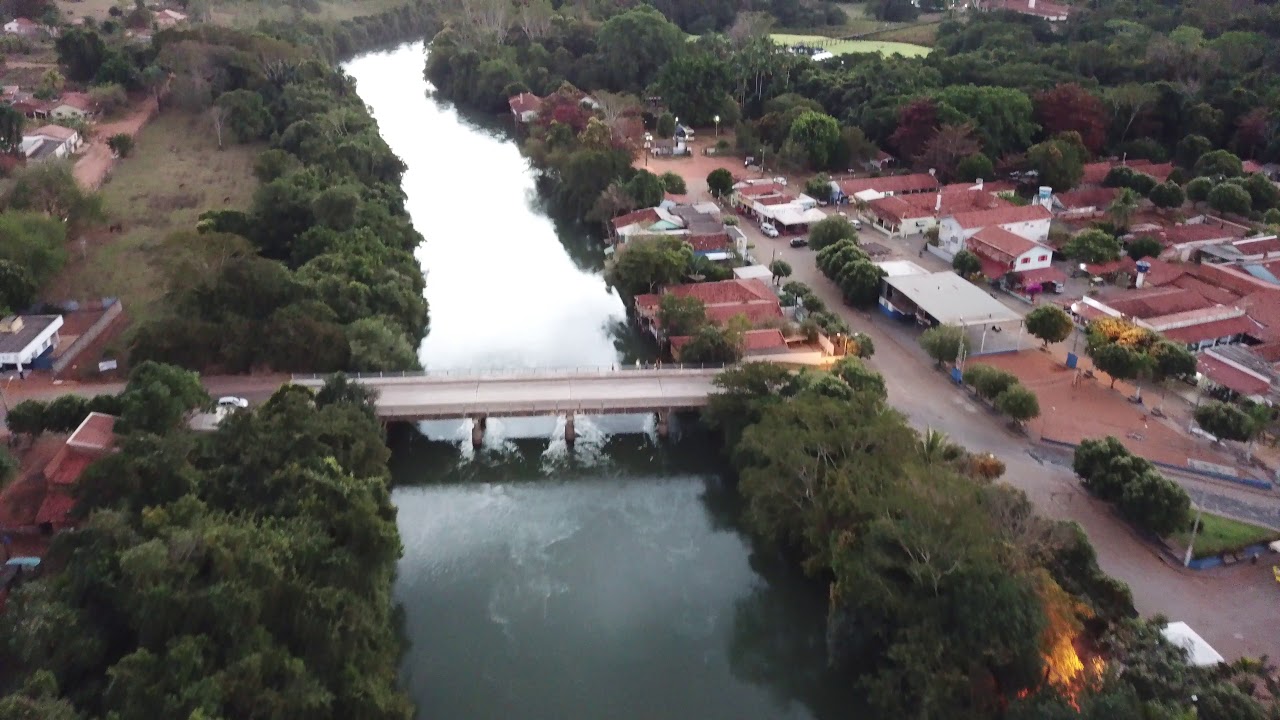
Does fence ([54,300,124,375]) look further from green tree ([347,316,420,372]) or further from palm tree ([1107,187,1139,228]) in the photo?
palm tree ([1107,187,1139,228])

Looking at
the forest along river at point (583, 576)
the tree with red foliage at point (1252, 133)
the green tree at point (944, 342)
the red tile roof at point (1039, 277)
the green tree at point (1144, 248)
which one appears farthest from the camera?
the tree with red foliage at point (1252, 133)

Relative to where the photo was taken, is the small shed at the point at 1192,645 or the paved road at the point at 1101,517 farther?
the paved road at the point at 1101,517

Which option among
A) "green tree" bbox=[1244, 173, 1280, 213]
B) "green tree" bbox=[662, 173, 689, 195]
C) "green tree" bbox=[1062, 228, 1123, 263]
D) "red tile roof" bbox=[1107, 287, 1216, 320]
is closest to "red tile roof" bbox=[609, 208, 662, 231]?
"green tree" bbox=[662, 173, 689, 195]

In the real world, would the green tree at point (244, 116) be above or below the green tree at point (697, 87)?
above

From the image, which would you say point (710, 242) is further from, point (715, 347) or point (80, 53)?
point (80, 53)

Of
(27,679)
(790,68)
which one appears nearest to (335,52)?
(790,68)

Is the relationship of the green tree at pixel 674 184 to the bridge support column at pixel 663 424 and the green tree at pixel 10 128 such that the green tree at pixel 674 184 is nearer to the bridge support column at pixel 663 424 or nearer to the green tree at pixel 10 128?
the bridge support column at pixel 663 424

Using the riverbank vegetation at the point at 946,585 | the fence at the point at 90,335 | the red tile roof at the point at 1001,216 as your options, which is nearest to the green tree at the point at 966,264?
the red tile roof at the point at 1001,216
